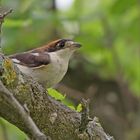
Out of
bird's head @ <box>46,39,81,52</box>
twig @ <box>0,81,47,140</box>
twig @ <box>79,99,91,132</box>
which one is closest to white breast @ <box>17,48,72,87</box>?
bird's head @ <box>46,39,81,52</box>

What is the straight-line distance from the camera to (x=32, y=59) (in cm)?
478

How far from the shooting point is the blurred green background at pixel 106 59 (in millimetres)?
7301

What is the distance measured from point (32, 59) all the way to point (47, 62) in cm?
13

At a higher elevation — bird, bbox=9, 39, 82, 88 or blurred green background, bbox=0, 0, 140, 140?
bird, bbox=9, 39, 82, 88

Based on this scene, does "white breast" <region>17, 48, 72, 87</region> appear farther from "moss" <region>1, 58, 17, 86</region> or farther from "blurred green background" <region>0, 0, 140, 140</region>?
"blurred green background" <region>0, 0, 140, 140</region>

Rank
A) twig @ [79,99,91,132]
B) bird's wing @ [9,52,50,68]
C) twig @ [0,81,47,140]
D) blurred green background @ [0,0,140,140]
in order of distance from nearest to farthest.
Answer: twig @ [0,81,47,140] < twig @ [79,99,91,132] < bird's wing @ [9,52,50,68] < blurred green background @ [0,0,140,140]

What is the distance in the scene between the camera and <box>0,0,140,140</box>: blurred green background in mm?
7301

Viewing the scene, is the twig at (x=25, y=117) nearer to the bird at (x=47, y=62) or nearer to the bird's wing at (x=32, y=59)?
the bird at (x=47, y=62)

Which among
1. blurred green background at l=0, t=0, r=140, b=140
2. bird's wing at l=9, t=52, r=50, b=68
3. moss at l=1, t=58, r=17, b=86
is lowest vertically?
blurred green background at l=0, t=0, r=140, b=140

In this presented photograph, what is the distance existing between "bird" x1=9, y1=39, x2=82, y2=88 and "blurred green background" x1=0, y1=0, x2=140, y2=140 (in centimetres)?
181

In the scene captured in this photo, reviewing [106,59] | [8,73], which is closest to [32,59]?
[8,73]

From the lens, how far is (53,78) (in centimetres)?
462

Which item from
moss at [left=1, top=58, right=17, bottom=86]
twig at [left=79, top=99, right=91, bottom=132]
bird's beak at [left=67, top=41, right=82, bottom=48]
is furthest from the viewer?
bird's beak at [left=67, top=41, right=82, bottom=48]

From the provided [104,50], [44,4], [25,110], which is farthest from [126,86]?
[25,110]
